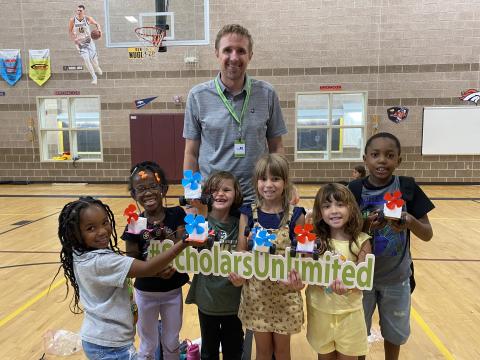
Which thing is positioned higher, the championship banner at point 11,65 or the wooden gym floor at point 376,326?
the championship banner at point 11,65

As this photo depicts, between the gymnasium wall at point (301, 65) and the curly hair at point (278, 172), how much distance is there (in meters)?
8.22

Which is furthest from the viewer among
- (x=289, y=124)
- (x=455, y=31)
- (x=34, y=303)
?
(x=289, y=124)

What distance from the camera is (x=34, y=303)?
3281mm

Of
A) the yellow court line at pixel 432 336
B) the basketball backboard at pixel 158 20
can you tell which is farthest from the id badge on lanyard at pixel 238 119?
the basketball backboard at pixel 158 20

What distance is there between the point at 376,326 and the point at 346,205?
161 cm

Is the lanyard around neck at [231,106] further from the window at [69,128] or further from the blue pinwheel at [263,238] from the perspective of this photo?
the window at [69,128]

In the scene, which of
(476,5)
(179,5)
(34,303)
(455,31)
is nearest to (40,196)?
(179,5)

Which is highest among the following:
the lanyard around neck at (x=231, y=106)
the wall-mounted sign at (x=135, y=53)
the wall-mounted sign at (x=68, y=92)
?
the wall-mounted sign at (x=135, y=53)

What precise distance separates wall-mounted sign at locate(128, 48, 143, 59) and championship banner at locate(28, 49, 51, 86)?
230cm

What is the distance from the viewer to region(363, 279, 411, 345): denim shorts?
6.24ft

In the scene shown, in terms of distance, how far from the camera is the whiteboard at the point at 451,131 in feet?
30.6

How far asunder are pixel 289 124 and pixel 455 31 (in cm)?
463

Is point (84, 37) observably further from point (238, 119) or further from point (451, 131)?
point (451, 131)

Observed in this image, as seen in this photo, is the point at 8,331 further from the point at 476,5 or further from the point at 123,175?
the point at 476,5
